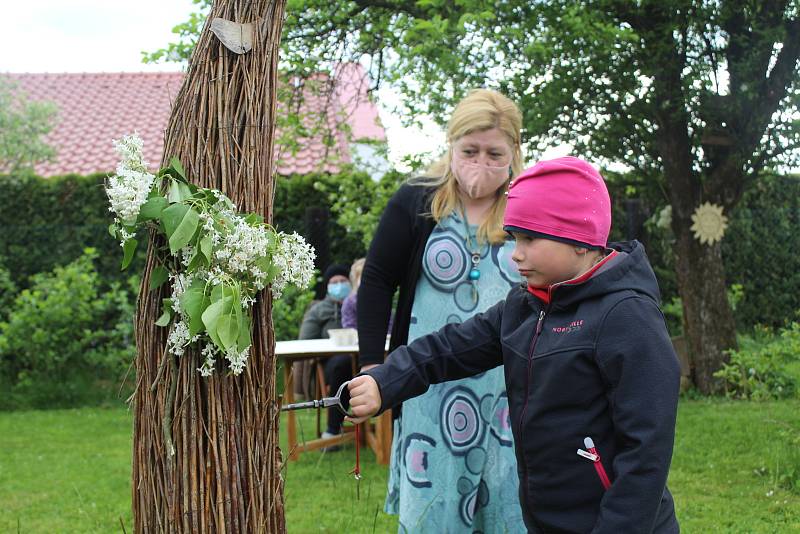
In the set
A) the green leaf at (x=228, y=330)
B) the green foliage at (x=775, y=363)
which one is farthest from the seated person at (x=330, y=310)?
the green leaf at (x=228, y=330)

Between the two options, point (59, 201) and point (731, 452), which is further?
point (59, 201)

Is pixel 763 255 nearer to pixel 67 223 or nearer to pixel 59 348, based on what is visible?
pixel 59 348

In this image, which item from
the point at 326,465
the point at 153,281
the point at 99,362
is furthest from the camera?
the point at 99,362

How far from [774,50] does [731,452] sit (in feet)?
11.8

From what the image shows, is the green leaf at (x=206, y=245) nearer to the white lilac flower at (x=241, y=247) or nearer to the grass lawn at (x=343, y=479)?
the white lilac flower at (x=241, y=247)

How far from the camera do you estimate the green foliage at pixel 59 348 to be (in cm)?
921

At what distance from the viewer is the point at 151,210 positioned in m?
1.96

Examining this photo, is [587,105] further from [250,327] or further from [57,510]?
[250,327]

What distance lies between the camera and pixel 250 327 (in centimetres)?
208

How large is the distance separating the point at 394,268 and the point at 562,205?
944mm

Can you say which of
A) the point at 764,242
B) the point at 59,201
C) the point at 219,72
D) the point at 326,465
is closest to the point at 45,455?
the point at 326,465

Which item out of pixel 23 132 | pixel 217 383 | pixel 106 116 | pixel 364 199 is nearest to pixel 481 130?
pixel 217 383

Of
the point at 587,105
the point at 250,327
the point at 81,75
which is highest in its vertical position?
the point at 81,75

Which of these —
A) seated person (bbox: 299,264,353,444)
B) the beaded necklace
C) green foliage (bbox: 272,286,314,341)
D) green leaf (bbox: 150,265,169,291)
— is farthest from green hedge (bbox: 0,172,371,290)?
green leaf (bbox: 150,265,169,291)
